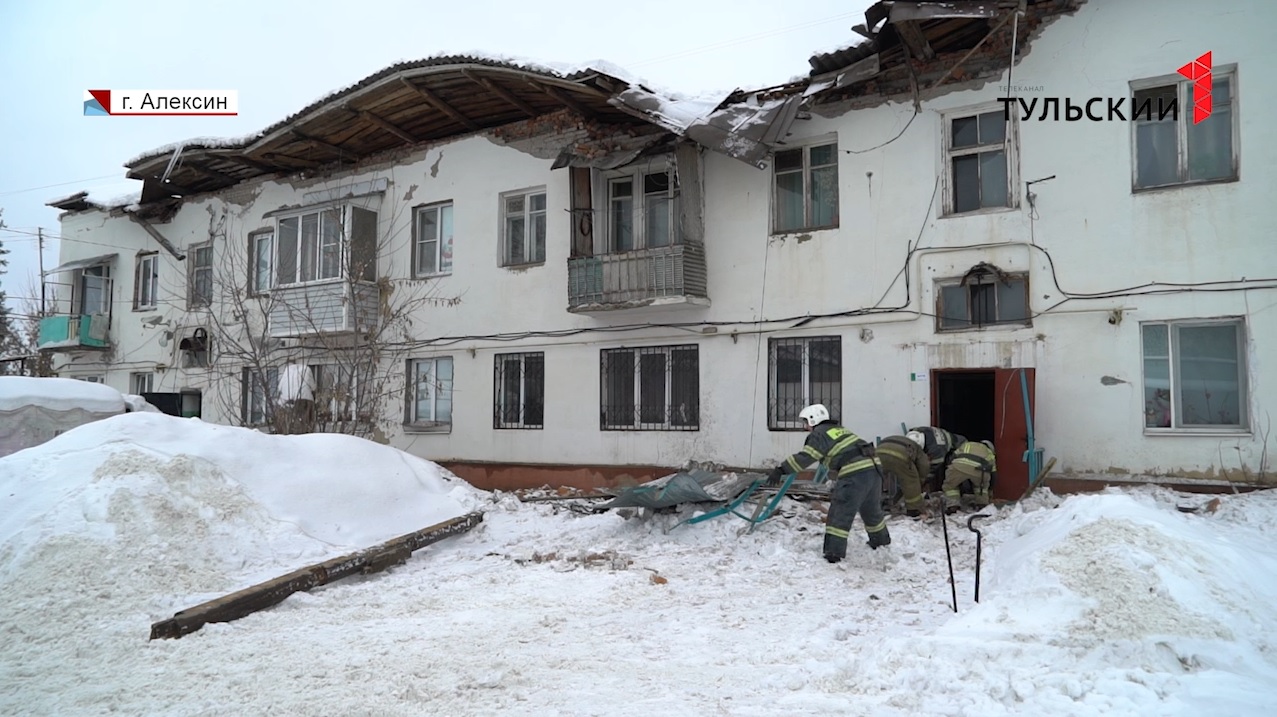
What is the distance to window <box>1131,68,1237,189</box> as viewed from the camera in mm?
10594

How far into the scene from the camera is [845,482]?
893 cm

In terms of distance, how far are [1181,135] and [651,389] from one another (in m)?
8.28

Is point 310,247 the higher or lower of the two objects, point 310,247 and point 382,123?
the lower

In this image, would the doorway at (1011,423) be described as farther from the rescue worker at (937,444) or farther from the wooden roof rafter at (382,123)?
the wooden roof rafter at (382,123)

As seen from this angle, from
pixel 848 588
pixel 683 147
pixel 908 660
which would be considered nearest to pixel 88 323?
pixel 683 147

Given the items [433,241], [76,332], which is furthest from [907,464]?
[76,332]

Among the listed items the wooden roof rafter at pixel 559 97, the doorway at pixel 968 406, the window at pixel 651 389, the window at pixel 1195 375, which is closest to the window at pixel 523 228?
the wooden roof rafter at pixel 559 97

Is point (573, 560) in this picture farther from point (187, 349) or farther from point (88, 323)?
point (88, 323)

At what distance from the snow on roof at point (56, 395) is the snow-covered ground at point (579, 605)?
17.5ft

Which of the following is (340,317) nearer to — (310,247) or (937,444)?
(310,247)

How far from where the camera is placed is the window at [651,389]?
14.1 metres

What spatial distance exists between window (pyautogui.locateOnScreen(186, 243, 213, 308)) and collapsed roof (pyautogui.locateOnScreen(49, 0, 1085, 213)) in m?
1.59

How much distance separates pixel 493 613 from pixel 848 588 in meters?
3.27

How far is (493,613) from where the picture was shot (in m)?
7.30
